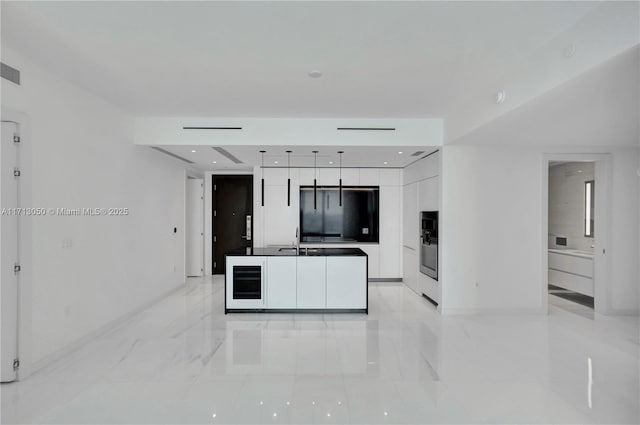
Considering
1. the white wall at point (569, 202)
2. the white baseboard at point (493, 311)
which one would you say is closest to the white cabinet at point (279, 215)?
the white baseboard at point (493, 311)

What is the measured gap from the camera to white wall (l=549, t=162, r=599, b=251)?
6.36m

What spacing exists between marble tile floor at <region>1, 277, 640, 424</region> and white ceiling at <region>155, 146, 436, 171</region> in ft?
8.09

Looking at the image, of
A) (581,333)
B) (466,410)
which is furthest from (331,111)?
(581,333)

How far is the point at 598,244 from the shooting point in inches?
209

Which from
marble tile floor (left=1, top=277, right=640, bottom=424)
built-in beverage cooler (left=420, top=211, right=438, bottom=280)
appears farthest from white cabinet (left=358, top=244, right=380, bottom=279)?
marble tile floor (left=1, top=277, right=640, bottom=424)

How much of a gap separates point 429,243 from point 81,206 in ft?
15.7

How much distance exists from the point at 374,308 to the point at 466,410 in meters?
2.81

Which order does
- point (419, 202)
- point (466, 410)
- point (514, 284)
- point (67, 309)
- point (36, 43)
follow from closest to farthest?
1. point (466, 410)
2. point (36, 43)
3. point (67, 309)
4. point (514, 284)
5. point (419, 202)

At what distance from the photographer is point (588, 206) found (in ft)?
20.7

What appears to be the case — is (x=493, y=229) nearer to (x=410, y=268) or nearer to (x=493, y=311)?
(x=493, y=311)

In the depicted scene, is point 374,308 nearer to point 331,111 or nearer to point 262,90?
point 331,111

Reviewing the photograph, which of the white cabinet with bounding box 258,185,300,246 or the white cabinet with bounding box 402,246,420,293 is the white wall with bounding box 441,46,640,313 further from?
the white cabinet with bounding box 258,185,300,246

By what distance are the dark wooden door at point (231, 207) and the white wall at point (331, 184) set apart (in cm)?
92

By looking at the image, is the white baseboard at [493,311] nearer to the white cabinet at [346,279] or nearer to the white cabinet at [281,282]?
the white cabinet at [346,279]
